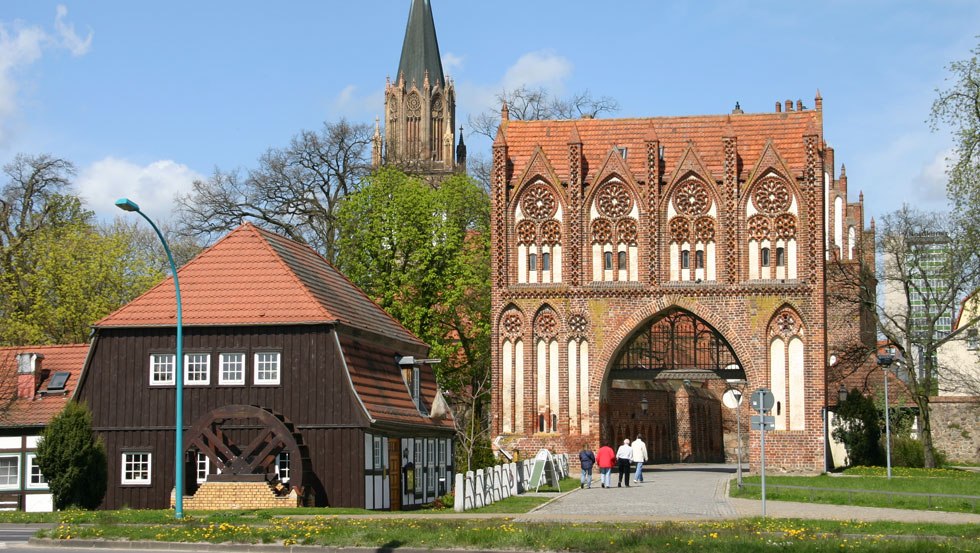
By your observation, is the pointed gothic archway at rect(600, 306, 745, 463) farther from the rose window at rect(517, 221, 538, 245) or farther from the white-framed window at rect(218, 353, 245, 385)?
the white-framed window at rect(218, 353, 245, 385)

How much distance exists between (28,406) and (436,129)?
93083 millimetres

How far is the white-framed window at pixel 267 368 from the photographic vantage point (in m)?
36.8

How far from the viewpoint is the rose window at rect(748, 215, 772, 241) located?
49919mm

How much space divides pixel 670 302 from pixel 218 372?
19.6 m

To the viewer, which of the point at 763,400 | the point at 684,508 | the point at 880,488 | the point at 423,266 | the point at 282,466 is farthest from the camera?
the point at 423,266

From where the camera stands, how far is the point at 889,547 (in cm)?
2162

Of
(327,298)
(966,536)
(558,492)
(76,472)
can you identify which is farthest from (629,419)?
(966,536)

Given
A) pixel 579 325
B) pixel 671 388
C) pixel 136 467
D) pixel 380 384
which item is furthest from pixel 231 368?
pixel 671 388

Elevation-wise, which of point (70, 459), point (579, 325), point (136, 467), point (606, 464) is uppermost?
point (579, 325)

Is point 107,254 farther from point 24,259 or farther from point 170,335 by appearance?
point 170,335

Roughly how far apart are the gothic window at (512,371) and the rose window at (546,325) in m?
0.60

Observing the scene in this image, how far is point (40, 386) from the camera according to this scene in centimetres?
4156

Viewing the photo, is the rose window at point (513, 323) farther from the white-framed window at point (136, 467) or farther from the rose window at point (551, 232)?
the white-framed window at point (136, 467)

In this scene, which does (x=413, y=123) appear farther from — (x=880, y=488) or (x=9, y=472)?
(x=880, y=488)
